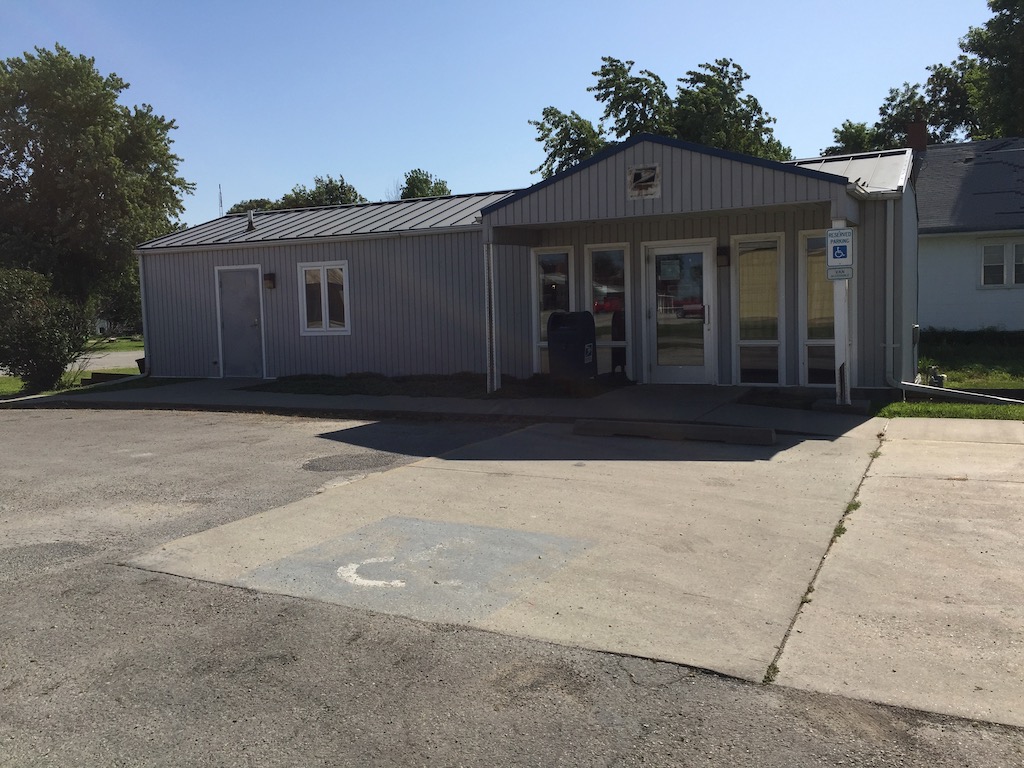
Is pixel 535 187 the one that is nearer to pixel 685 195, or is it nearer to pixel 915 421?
pixel 685 195

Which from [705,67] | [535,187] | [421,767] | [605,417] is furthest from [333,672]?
[705,67]

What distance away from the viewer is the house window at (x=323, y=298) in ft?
56.7

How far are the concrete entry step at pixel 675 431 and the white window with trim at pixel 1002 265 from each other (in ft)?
49.4

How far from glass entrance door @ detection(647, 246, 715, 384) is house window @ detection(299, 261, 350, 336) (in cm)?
628

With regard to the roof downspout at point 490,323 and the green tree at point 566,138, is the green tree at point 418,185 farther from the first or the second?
the roof downspout at point 490,323

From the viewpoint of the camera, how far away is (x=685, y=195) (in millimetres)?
11938

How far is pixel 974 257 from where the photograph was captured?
21.7 metres

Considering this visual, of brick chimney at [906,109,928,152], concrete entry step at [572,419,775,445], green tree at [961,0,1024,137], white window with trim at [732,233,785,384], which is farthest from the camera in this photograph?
green tree at [961,0,1024,137]

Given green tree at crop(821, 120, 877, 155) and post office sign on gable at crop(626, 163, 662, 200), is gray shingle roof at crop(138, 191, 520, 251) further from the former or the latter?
green tree at crop(821, 120, 877, 155)

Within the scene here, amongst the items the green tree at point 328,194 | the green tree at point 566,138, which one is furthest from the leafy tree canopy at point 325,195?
the green tree at point 566,138

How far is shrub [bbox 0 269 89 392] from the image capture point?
1703 cm

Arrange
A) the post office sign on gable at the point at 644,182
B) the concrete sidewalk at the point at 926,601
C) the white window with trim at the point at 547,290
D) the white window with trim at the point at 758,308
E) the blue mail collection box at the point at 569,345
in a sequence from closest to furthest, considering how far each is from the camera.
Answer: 1. the concrete sidewalk at the point at 926,601
2. the post office sign on gable at the point at 644,182
3. the white window with trim at the point at 758,308
4. the blue mail collection box at the point at 569,345
5. the white window with trim at the point at 547,290

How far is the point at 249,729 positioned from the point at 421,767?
2.63 ft

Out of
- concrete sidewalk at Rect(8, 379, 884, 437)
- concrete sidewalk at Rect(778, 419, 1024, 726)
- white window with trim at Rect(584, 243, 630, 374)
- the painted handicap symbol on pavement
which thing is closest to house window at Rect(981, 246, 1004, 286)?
concrete sidewalk at Rect(8, 379, 884, 437)
